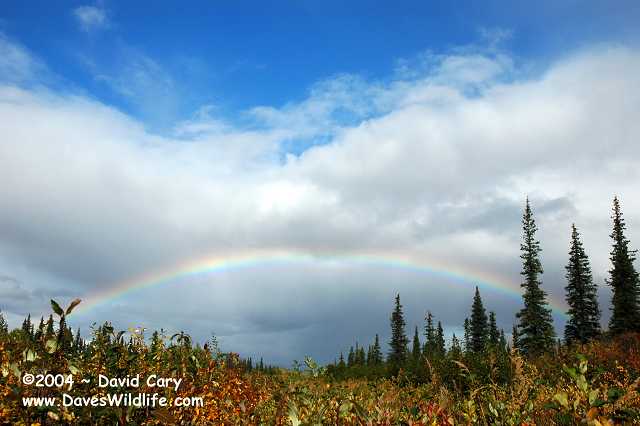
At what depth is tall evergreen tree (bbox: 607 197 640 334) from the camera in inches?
1900

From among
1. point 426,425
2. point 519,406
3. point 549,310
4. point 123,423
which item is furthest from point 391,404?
point 549,310

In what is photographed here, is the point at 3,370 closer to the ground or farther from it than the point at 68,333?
closer to the ground

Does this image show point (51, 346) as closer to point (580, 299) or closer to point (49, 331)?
point (49, 331)

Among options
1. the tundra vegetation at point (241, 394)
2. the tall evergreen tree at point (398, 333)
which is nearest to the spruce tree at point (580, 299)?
the tall evergreen tree at point (398, 333)

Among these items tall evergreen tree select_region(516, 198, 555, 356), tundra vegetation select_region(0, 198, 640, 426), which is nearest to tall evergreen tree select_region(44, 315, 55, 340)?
tundra vegetation select_region(0, 198, 640, 426)

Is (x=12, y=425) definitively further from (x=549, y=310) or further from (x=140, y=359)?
(x=549, y=310)

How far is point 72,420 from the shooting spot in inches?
→ 191

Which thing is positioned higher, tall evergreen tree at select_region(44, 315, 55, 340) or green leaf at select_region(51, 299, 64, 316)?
green leaf at select_region(51, 299, 64, 316)

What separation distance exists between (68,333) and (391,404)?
407cm

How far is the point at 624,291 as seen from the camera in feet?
161

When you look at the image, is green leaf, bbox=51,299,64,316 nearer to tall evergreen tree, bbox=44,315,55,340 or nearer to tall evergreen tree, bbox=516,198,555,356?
tall evergreen tree, bbox=44,315,55,340

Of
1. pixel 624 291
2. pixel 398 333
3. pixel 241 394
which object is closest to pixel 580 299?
pixel 624 291

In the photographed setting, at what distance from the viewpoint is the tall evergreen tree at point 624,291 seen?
48250 mm

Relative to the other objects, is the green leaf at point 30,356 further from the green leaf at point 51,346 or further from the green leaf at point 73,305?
the green leaf at point 73,305
